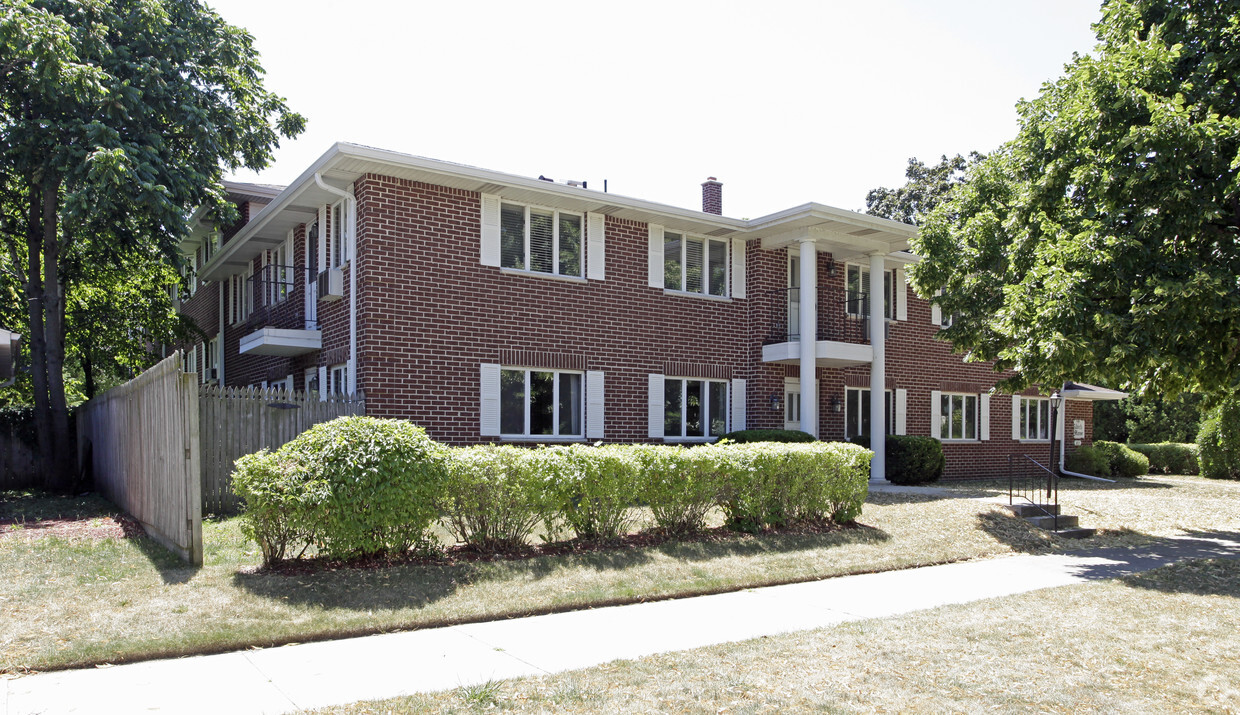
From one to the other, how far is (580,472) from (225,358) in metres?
15.4

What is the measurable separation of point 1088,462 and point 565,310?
17123 mm

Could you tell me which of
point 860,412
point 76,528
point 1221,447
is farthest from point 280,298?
point 1221,447

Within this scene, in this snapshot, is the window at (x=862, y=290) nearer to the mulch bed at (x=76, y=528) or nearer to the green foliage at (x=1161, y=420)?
the mulch bed at (x=76, y=528)

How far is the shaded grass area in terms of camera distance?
198 inches

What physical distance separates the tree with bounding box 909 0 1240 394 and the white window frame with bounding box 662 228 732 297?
6730 millimetres

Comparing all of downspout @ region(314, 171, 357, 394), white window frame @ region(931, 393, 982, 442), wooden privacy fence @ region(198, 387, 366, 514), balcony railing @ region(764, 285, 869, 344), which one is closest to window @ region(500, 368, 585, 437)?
downspout @ region(314, 171, 357, 394)

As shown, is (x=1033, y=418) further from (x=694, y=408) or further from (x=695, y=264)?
(x=695, y=264)

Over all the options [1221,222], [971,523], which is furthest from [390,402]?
[1221,222]

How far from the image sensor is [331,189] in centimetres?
1394

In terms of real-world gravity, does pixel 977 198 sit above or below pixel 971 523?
above

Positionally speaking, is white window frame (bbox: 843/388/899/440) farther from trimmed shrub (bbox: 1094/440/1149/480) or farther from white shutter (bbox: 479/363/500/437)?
white shutter (bbox: 479/363/500/437)

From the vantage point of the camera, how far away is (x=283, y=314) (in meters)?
17.8

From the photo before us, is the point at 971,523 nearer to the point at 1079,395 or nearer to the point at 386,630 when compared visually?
the point at 386,630

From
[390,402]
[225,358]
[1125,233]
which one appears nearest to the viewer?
[1125,233]
